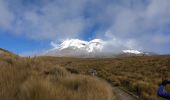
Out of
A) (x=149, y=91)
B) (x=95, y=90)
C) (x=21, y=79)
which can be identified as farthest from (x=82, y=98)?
(x=149, y=91)

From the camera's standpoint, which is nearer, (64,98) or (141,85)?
(64,98)

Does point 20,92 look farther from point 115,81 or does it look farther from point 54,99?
point 115,81

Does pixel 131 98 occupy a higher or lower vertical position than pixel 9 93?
lower

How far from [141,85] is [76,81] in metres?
6.22

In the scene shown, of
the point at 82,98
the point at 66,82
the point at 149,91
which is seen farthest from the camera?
the point at 149,91

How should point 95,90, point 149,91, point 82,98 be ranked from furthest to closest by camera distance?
point 149,91 → point 95,90 → point 82,98

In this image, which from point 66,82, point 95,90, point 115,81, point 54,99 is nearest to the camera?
Answer: point 54,99

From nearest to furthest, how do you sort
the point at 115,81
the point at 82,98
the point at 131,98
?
the point at 82,98 < the point at 131,98 < the point at 115,81

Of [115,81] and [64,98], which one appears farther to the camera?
[115,81]

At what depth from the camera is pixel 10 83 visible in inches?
282

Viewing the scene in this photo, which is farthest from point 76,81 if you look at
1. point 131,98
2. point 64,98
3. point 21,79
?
point 131,98

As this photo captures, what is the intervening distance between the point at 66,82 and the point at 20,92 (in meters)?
2.12

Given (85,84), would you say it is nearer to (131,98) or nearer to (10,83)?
(10,83)

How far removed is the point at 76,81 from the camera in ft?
27.8
